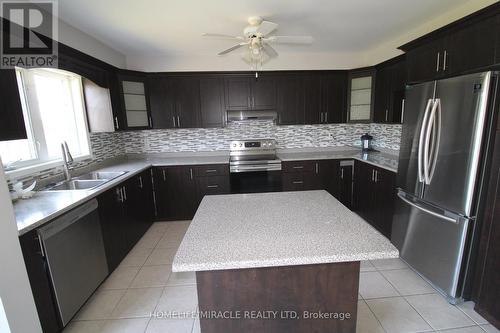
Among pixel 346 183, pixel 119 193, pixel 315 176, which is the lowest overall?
pixel 346 183

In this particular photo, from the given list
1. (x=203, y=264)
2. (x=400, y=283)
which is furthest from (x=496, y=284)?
(x=203, y=264)

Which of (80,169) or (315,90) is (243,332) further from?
(315,90)

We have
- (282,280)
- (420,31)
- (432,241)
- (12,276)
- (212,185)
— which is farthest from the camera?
(212,185)

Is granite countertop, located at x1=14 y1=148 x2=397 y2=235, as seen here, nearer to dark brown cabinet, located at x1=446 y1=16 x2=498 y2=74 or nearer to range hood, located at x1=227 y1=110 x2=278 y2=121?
range hood, located at x1=227 y1=110 x2=278 y2=121

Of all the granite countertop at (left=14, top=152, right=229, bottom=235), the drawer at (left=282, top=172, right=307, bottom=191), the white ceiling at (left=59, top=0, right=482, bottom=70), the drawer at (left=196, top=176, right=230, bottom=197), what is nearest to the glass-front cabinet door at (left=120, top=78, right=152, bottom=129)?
the white ceiling at (left=59, top=0, right=482, bottom=70)

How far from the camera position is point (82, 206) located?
6.15 ft

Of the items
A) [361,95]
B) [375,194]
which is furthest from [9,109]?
[361,95]

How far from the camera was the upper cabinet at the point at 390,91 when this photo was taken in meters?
2.85

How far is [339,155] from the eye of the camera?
359 cm

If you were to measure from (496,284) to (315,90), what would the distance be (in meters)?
2.96

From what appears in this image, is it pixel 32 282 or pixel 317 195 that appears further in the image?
pixel 317 195

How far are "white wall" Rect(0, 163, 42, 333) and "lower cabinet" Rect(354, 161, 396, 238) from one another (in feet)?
10.4

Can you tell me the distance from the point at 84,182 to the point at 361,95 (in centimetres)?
382

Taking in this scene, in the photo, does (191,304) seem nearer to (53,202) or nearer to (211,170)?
(53,202)
